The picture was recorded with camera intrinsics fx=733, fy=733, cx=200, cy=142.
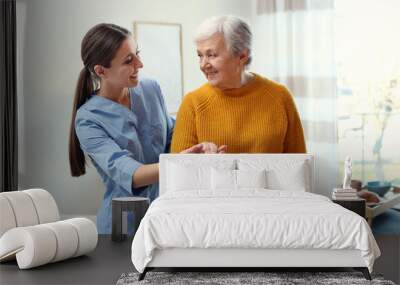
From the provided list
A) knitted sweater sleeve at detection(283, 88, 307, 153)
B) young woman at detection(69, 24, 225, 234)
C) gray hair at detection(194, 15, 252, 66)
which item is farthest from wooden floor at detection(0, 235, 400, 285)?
gray hair at detection(194, 15, 252, 66)

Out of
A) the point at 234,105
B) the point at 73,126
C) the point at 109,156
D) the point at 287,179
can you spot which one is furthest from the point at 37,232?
the point at 234,105

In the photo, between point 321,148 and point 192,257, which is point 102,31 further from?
point 192,257

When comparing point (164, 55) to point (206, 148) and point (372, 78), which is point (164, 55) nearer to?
point (206, 148)

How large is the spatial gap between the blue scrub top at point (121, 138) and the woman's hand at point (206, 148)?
539mm

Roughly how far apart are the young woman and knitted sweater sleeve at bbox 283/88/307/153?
1.14m

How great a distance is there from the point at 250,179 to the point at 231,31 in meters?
1.71

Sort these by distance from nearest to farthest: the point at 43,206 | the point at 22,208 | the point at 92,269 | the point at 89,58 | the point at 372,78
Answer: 1. the point at 92,269
2. the point at 22,208
3. the point at 43,206
4. the point at 89,58
5. the point at 372,78

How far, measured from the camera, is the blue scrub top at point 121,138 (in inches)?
267

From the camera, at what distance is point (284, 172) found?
598 centimetres

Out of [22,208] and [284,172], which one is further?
[284,172]

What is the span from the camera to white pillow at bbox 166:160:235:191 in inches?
233

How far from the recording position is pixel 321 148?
7160mm

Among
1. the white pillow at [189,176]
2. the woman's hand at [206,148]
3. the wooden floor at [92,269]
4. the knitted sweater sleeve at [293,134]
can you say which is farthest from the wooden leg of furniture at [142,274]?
the knitted sweater sleeve at [293,134]

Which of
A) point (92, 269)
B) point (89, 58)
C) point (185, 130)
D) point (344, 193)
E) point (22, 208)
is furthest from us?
point (89, 58)
